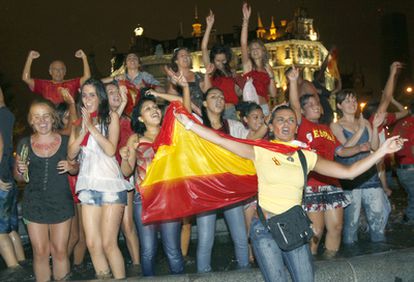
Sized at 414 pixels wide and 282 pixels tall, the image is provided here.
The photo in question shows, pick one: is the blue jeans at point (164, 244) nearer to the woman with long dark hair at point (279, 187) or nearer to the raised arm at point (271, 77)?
the woman with long dark hair at point (279, 187)

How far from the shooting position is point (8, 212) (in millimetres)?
6406

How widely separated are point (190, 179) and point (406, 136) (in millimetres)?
5301

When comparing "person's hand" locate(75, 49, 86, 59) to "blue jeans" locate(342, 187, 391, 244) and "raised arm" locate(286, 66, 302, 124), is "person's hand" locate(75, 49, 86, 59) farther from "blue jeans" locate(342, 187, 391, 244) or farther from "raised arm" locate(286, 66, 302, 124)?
"blue jeans" locate(342, 187, 391, 244)

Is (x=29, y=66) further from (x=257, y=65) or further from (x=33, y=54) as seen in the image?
(x=257, y=65)

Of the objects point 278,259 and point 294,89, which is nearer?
point 278,259

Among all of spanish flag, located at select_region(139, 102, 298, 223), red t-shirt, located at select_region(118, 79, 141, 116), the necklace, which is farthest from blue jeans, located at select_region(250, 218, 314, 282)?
red t-shirt, located at select_region(118, 79, 141, 116)

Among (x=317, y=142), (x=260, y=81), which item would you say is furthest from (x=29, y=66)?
(x=317, y=142)

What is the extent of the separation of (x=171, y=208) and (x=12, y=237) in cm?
307

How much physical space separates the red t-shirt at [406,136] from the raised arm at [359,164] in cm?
476

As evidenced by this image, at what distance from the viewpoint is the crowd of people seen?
4.35 m

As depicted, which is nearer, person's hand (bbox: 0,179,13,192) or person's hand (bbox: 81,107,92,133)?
person's hand (bbox: 81,107,92,133)

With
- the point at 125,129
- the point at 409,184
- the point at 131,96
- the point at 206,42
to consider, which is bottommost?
the point at 409,184

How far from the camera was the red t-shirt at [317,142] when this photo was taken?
623 cm

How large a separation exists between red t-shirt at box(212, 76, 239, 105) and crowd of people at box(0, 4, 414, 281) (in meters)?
0.98
